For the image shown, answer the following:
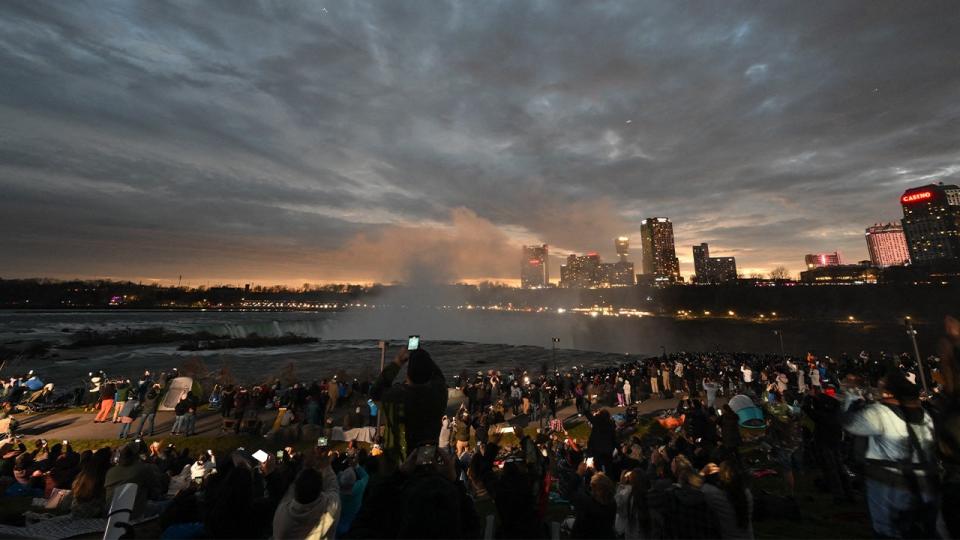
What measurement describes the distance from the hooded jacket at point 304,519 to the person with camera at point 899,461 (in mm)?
5566

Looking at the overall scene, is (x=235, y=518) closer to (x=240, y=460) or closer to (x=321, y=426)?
(x=240, y=460)

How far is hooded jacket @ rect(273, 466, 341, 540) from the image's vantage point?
351cm

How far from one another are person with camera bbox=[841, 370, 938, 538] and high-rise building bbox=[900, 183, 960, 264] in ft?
856

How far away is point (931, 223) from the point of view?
588 ft

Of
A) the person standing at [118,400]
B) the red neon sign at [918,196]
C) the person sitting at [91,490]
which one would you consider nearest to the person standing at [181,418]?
the person standing at [118,400]

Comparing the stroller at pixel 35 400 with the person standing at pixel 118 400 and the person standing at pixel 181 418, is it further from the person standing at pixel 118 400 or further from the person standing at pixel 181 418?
the person standing at pixel 181 418

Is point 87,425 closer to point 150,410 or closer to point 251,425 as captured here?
point 150,410

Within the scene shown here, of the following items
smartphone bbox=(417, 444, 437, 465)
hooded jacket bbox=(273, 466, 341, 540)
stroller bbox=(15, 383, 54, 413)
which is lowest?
stroller bbox=(15, 383, 54, 413)

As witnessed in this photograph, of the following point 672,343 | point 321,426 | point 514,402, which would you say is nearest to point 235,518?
point 321,426

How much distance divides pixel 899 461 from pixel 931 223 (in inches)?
10944

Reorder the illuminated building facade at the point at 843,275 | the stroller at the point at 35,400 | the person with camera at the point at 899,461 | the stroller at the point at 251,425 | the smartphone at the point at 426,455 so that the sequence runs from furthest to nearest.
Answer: the illuminated building facade at the point at 843,275, the stroller at the point at 35,400, the stroller at the point at 251,425, the person with camera at the point at 899,461, the smartphone at the point at 426,455

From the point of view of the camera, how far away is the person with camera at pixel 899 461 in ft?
12.5

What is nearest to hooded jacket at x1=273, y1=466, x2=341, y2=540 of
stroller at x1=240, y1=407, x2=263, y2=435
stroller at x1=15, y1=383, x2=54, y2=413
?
stroller at x1=240, y1=407, x2=263, y2=435

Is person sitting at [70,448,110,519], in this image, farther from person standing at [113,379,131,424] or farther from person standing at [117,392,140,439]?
person standing at [113,379,131,424]
